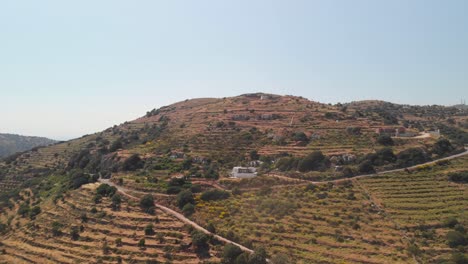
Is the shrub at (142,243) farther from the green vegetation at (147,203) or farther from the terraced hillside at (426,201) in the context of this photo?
the terraced hillside at (426,201)

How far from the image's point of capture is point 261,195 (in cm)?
4547

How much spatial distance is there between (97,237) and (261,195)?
20.5 metres

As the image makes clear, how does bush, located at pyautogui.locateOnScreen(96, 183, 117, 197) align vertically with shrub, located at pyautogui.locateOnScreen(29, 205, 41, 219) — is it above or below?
above

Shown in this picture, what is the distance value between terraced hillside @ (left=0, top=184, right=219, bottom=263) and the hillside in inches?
6.3

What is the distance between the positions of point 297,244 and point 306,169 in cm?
2080

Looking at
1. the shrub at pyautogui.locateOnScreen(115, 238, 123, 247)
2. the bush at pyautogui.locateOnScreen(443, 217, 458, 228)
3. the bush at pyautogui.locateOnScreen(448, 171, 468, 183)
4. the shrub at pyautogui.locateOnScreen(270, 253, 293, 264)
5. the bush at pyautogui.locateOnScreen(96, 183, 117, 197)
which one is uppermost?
the bush at pyautogui.locateOnScreen(448, 171, 468, 183)

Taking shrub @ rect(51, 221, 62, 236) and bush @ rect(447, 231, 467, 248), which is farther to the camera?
shrub @ rect(51, 221, 62, 236)

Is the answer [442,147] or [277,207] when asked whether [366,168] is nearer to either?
[277,207]

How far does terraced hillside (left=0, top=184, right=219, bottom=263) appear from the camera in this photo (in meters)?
35.6

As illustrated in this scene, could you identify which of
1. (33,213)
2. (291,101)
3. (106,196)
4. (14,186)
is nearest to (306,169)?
(106,196)

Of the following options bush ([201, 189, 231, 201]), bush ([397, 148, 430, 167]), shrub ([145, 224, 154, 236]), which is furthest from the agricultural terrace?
bush ([397, 148, 430, 167])

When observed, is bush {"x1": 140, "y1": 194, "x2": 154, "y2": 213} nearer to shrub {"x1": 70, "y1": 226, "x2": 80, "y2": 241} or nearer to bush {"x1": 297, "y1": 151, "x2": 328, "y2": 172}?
shrub {"x1": 70, "y1": 226, "x2": 80, "y2": 241}

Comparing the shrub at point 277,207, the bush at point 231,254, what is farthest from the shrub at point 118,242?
the shrub at point 277,207

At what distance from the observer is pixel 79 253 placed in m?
38.0
